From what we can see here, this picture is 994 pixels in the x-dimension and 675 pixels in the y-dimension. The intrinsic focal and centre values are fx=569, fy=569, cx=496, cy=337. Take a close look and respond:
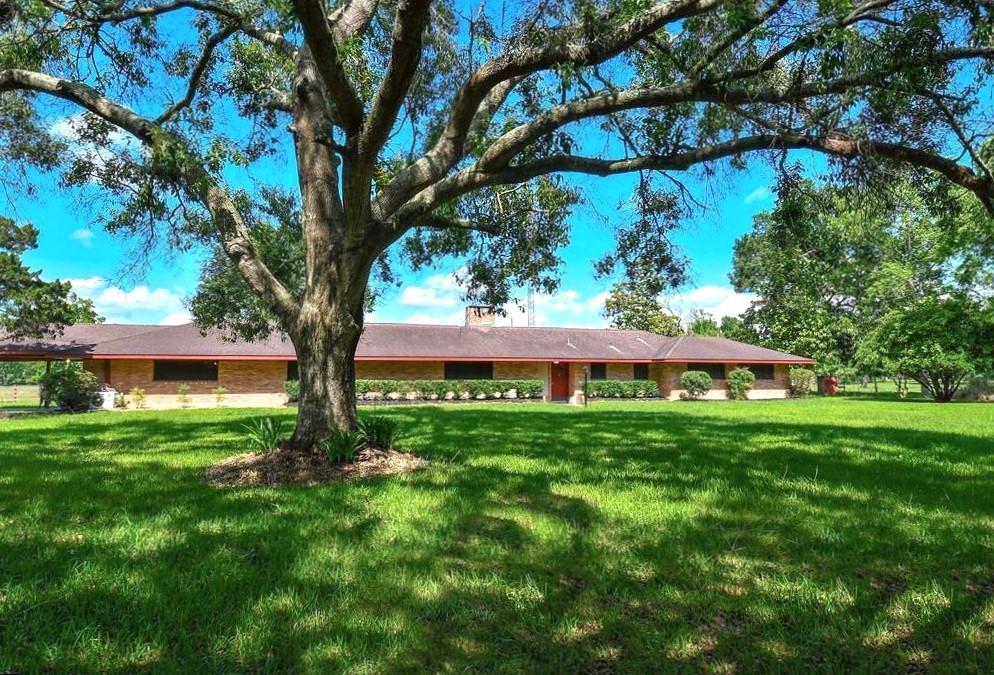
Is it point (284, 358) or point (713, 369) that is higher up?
point (284, 358)

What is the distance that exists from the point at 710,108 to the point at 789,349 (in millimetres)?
39685

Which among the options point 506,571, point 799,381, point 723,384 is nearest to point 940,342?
point 799,381

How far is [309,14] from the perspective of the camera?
4.67 m

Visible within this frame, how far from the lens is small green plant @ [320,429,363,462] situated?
23.0 feet

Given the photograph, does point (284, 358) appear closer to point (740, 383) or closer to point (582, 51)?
point (582, 51)

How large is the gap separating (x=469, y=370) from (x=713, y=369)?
50.0 ft

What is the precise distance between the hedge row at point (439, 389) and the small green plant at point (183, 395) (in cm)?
410

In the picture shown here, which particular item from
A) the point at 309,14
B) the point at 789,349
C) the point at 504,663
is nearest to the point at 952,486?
the point at 504,663

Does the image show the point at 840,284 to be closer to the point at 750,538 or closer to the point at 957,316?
the point at 957,316

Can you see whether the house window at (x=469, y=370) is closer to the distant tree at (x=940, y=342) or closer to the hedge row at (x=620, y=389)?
the hedge row at (x=620, y=389)

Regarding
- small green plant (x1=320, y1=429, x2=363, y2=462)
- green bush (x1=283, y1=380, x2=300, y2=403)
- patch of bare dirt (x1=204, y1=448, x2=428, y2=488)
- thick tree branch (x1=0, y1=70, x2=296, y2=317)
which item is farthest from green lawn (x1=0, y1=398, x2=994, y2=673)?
green bush (x1=283, y1=380, x2=300, y2=403)

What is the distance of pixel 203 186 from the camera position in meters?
7.32

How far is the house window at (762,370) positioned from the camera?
35656 millimetres

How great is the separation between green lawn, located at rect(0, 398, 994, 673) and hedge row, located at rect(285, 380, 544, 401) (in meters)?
20.1
